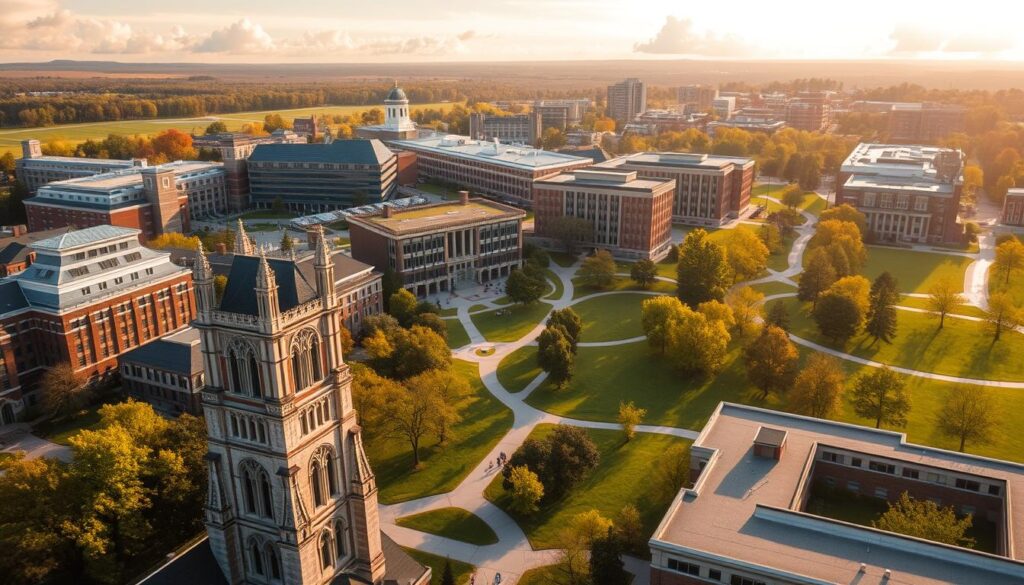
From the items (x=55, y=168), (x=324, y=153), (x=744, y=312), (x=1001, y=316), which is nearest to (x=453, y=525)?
(x=744, y=312)

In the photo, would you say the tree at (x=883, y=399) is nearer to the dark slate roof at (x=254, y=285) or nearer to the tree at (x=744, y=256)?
the tree at (x=744, y=256)

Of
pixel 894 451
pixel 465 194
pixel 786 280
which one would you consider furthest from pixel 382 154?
pixel 894 451

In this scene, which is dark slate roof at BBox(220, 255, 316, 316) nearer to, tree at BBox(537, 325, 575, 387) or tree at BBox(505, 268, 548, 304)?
tree at BBox(537, 325, 575, 387)

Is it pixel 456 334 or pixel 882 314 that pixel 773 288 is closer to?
pixel 882 314

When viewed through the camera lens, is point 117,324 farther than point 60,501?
Yes

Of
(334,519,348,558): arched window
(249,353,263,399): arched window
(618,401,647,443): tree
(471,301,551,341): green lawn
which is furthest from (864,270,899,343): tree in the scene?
(249,353,263,399): arched window

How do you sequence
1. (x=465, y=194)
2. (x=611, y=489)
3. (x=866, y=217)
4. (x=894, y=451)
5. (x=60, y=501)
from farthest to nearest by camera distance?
(x=866, y=217) < (x=465, y=194) < (x=611, y=489) < (x=894, y=451) < (x=60, y=501)

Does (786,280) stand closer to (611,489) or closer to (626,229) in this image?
(626,229)
